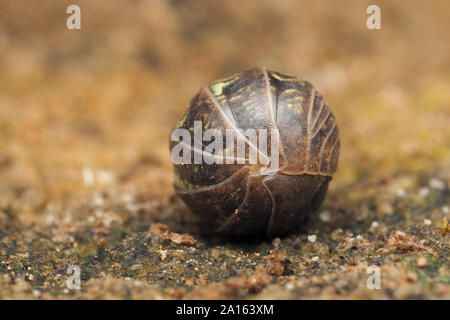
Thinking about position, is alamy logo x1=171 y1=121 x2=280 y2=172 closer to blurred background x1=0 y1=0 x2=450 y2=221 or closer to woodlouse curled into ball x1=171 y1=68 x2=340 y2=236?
woodlouse curled into ball x1=171 y1=68 x2=340 y2=236

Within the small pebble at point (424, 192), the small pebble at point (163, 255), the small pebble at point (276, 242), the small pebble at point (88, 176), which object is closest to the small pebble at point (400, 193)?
the small pebble at point (424, 192)

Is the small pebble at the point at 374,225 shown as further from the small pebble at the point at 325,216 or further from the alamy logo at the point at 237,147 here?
the alamy logo at the point at 237,147

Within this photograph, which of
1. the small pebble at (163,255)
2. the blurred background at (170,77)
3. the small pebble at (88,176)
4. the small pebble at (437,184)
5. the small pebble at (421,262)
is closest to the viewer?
the small pebble at (421,262)

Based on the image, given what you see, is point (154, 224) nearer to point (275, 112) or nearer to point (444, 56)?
point (275, 112)

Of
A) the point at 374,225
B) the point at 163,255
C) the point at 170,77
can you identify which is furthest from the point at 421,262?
the point at 170,77

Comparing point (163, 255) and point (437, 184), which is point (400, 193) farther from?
point (163, 255)

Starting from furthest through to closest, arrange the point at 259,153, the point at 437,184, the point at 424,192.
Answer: the point at 437,184
the point at 424,192
the point at 259,153
